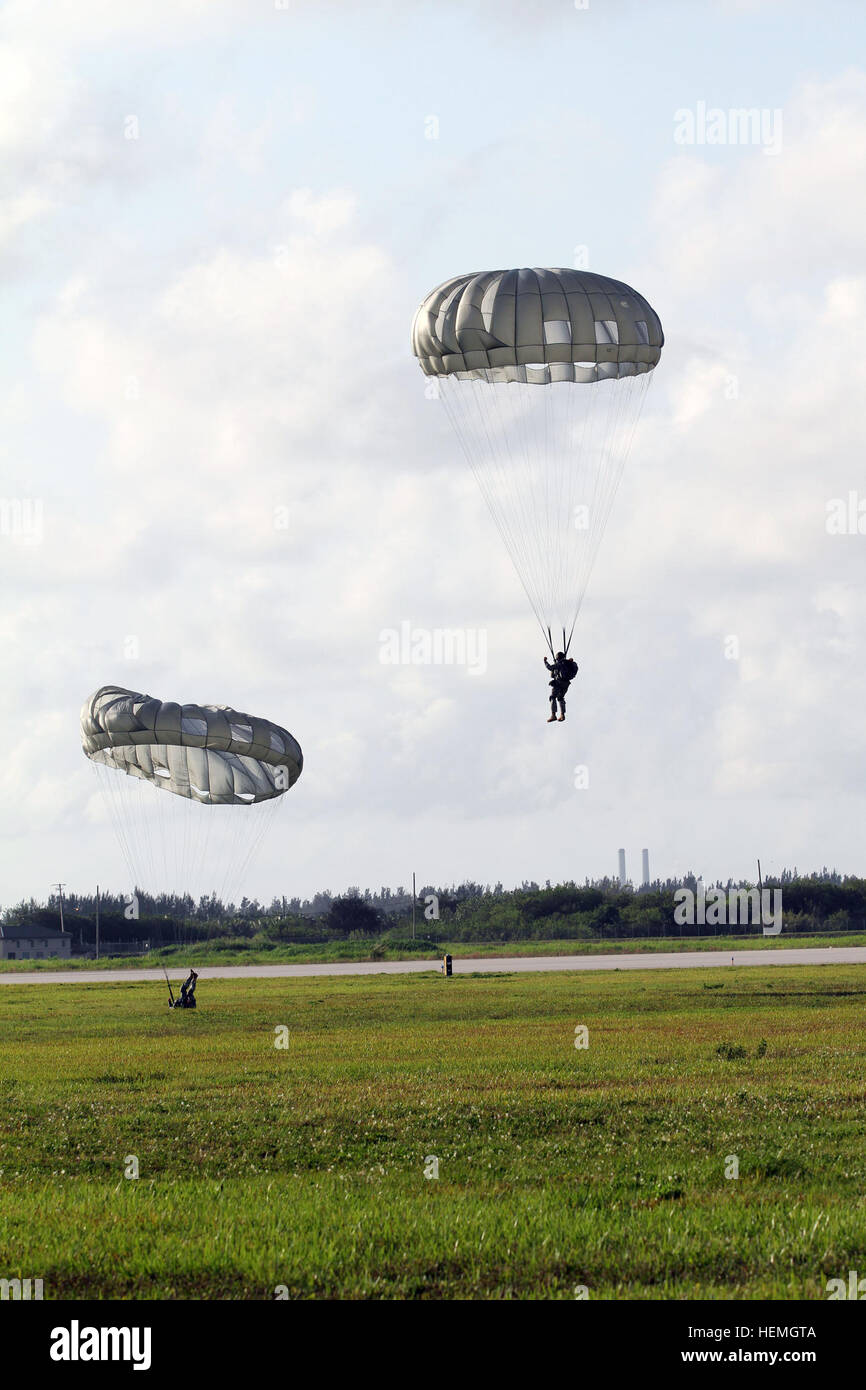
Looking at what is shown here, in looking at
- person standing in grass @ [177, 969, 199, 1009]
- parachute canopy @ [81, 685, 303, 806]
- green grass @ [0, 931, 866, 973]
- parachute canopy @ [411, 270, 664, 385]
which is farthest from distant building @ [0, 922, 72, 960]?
parachute canopy @ [411, 270, 664, 385]

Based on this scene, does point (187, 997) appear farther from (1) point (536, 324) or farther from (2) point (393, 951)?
(2) point (393, 951)

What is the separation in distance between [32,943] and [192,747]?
117 meters

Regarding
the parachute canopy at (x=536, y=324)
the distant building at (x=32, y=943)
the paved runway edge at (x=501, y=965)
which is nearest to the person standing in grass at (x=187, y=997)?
the paved runway edge at (x=501, y=965)

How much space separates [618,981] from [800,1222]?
41.3m

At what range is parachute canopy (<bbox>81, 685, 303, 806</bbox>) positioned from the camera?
139 feet

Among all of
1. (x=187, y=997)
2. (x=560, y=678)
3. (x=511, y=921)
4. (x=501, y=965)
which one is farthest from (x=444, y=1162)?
(x=511, y=921)

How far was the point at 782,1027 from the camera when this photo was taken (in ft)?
96.4

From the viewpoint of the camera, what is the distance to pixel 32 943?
501 feet

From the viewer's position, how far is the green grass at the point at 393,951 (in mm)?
86438

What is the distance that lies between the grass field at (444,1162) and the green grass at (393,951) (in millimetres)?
56529

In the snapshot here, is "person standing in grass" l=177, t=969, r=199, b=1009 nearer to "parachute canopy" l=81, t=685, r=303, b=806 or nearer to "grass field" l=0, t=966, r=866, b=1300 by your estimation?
"parachute canopy" l=81, t=685, r=303, b=806

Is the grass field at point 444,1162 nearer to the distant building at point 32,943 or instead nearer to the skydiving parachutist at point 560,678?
the skydiving parachutist at point 560,678

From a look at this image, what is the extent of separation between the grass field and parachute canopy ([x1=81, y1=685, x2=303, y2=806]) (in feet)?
42.8

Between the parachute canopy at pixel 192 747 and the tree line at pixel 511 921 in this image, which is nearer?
the parachute canopy at pixel 192 747
